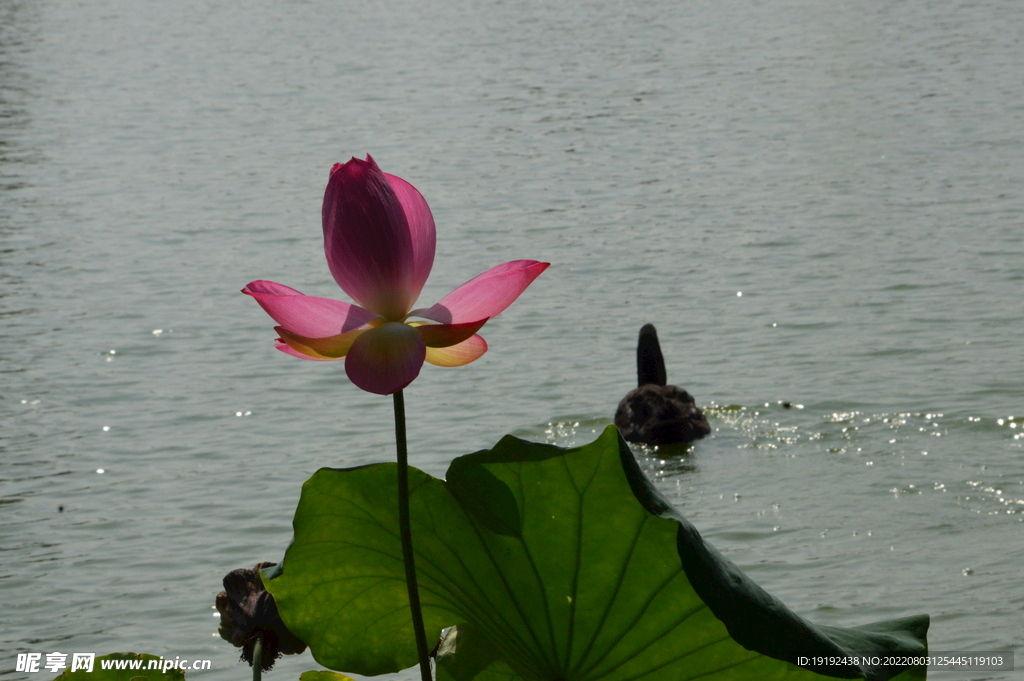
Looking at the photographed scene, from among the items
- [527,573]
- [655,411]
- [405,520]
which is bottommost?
[655,411]

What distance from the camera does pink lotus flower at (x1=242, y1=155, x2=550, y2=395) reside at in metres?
1.68

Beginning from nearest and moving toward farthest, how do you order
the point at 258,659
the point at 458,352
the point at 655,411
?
the point at 458,352, the point at 258,659, the point at 655,411

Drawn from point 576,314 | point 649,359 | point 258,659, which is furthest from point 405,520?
point 576,314

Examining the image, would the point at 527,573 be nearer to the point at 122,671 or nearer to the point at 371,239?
the point at 122,671

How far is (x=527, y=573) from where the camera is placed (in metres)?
2.21

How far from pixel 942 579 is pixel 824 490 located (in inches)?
64.3

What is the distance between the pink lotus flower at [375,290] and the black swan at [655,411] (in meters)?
9.11

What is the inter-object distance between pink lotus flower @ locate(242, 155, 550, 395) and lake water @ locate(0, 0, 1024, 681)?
20.4 ft

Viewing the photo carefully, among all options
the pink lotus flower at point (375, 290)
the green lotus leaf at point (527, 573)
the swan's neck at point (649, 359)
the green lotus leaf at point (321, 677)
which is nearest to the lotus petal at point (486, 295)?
the pink lotus flower at point (375, 290)

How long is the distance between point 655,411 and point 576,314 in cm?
416

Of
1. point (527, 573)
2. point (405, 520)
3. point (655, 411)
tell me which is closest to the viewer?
point (405, 520)

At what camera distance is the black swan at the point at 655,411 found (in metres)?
10.8

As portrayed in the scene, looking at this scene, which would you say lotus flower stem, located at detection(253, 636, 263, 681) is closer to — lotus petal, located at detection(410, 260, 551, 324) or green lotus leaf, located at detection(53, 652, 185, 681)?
green lotus leaf, located at detection(53, 652, 185, 681)

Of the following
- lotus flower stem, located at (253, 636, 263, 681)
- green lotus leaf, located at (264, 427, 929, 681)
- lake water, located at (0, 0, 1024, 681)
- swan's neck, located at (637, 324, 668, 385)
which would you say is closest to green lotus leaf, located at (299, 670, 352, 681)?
lotus flower stem, located at (253, 636, 263, 681)
